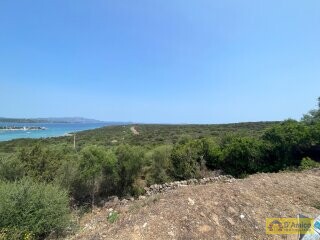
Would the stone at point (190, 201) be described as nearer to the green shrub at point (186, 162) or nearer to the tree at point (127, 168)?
the tree at point (127, 168)

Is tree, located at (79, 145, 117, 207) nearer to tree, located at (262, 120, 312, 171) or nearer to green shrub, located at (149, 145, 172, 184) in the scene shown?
green shrub, located at (149, 145, 172, 184)

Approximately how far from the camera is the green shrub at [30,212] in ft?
20.0

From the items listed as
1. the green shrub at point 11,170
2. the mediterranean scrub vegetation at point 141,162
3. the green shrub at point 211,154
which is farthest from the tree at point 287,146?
the green shrub at point 11,170

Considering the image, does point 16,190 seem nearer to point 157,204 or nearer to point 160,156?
point 157,204

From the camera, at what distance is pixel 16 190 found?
6.73 m

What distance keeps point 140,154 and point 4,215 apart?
947cm

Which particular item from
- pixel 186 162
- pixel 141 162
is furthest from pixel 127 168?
pixel 186 162

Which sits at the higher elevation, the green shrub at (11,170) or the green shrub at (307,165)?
the green shrub at (307,165)

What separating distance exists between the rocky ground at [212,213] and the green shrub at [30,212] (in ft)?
2.46

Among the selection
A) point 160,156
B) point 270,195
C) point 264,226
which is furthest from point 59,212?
point 160,156

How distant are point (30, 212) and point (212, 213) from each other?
4519 millimetres

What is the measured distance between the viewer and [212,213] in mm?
6543

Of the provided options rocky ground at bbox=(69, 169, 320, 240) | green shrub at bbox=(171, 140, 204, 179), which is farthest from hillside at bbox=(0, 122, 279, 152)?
rocky ground at bbox=(69, 169, 320, 240)

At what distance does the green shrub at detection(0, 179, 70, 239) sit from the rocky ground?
0.75 metres
